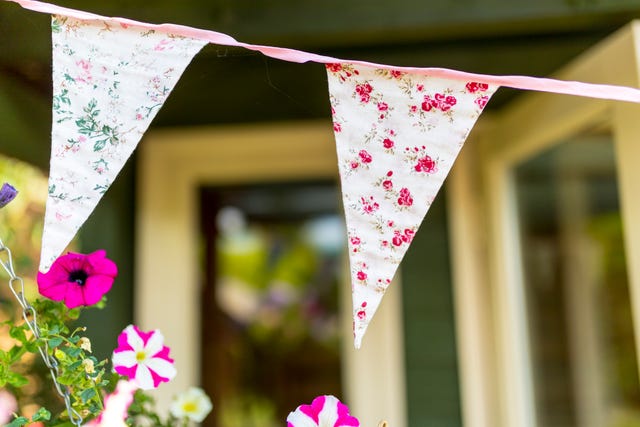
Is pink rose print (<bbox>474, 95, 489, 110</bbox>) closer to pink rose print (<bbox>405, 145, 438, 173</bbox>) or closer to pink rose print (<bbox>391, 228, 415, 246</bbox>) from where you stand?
pink rose print (<bbox>405, 145, 438, 173</bbox>)

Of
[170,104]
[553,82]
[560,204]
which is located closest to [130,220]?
[170,104]

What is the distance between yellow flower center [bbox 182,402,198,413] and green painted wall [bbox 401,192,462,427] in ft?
3.21

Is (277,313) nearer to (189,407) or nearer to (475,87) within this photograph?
(189,407)

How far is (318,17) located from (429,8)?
0.29 metres

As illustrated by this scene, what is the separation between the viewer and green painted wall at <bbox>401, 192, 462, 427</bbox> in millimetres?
2039

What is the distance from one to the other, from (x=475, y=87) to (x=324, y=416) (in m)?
0.61

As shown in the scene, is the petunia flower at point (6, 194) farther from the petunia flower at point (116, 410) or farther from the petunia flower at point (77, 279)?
the petunia flower at point (116, 410)

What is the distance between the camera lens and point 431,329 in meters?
2.08

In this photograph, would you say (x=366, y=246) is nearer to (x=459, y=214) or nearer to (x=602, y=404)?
(x=459, y=214)

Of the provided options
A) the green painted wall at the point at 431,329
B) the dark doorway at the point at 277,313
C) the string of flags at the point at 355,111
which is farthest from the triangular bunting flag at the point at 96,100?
the dark doorway at the point at 277,313

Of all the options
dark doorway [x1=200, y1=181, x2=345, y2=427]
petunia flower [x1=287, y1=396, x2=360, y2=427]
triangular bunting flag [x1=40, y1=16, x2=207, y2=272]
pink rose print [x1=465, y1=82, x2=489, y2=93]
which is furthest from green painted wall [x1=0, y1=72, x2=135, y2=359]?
dark doorway [x1=200, y1=181, x2=345, y2=427]

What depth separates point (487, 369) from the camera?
202 centimetres

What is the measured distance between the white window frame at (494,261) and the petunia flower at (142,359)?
1.21 m

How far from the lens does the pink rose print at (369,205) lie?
3.35 ft
